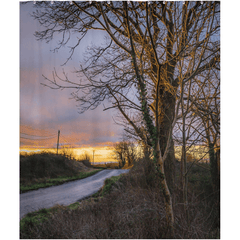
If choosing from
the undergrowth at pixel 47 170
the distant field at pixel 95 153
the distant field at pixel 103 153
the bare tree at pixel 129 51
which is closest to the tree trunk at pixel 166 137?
the bare tree at pixel 129 51

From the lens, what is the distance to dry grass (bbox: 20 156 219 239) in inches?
84.4

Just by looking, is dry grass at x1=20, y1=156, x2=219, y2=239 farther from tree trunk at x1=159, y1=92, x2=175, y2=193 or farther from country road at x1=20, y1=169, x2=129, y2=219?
tree trunk at x1=159, y1=92, x2=175, y2=193

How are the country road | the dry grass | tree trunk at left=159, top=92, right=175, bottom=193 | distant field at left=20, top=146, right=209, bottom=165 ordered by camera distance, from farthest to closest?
tree trunk at left=159, top=92, right=175, bottom=193 < distant field at left=20, top=146, right=209, bottom=165 < the country road < the dry grass

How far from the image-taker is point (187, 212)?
2258 mm

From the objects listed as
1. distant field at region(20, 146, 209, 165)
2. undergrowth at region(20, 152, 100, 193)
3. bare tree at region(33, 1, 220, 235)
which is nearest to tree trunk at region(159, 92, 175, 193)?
bare tree at region(33, 1, 220, 235)

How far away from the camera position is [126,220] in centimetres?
228

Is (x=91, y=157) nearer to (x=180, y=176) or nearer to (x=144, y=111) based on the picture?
(x=144, y=111)

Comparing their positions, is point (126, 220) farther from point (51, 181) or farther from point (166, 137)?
point (166, 137)

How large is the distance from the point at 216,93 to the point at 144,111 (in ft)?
4.16

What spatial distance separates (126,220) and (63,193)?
896 mm

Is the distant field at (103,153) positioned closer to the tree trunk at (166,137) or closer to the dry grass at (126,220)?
the tree trunk at (166,137)

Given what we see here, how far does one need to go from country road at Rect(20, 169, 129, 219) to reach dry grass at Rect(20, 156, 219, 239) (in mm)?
115

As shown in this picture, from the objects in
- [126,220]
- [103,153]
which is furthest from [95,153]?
[126,220]
